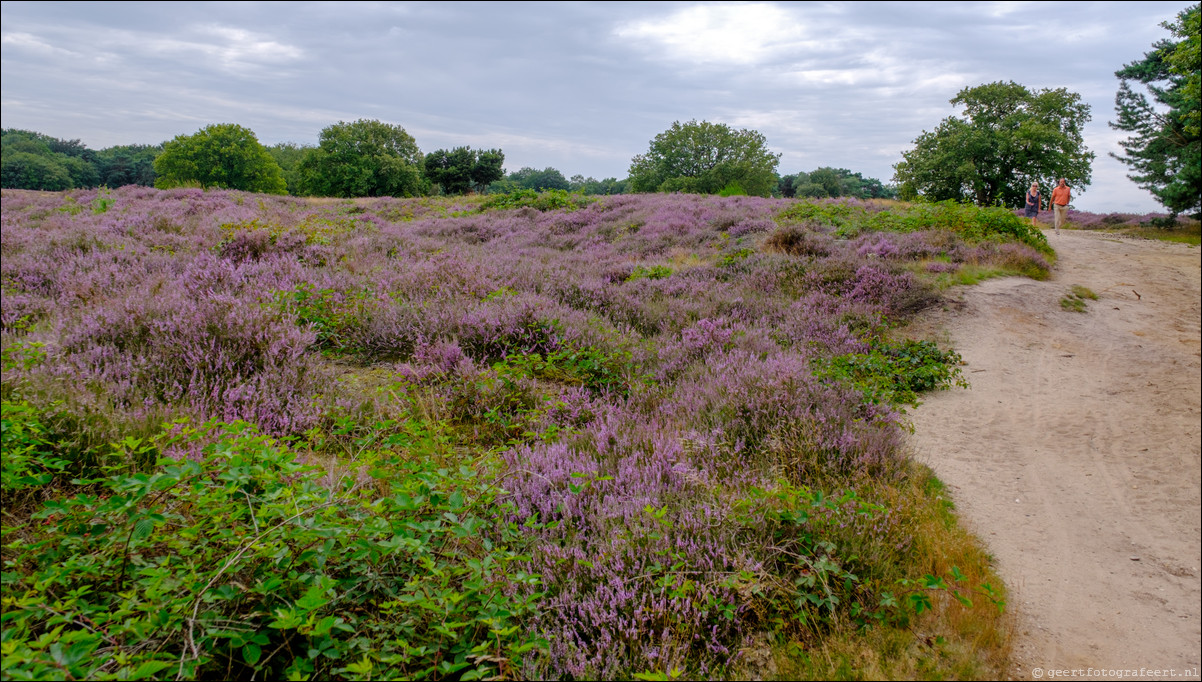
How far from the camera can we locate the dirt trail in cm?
175

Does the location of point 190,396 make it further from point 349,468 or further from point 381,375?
point 349,468

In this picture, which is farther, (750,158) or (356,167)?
(750,158)

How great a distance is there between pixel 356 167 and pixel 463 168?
13301mm

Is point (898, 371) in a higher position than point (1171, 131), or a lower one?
lower

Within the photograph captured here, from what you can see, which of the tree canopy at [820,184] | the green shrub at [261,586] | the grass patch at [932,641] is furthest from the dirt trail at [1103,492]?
the tree canopy at [820,184]

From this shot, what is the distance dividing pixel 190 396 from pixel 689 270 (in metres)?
7.81

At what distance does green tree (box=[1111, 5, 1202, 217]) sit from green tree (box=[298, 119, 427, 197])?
5333 centimetres

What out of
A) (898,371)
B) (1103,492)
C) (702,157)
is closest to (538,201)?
(898,371)

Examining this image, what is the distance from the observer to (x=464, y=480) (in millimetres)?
2676

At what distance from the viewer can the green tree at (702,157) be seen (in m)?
57.4

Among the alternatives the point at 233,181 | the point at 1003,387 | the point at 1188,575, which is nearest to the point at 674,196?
the point at 1003,387

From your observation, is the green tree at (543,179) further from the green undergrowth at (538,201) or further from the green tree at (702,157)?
the green undergrowth at (538,201)

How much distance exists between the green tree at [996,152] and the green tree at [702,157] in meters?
29.8

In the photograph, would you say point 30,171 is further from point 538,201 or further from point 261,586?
point 538,201
